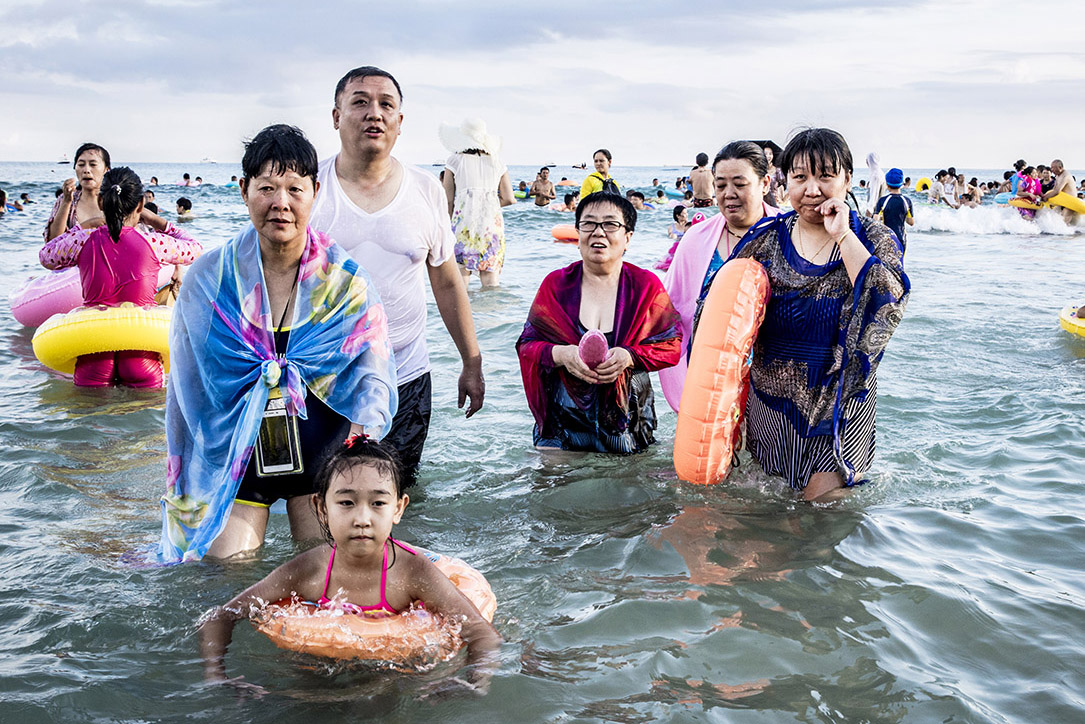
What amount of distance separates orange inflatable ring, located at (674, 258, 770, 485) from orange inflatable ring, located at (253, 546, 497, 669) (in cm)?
180

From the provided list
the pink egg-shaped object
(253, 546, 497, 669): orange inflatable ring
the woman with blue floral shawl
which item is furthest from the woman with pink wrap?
(253, 546, 497, 669): orange inflatable ring

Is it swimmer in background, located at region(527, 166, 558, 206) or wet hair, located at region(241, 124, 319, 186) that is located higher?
swimmer in background, located at region(527, 166, 558, 206)

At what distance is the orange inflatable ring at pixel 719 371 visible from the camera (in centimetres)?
447

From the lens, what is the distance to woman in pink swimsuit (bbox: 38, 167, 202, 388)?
7012 millimetres

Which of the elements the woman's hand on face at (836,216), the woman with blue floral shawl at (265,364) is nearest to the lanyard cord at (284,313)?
the woman with blue floral shawl at (265,364)

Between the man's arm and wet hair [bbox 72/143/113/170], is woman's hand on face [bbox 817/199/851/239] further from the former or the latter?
wet hair [bbox 72/143/113/170]

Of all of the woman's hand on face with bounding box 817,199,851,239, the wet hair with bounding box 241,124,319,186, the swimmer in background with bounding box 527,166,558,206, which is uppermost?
the swimmer in background with bounding box 527,166,558,206

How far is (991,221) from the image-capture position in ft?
83.3

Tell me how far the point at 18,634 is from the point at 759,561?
2.94 m

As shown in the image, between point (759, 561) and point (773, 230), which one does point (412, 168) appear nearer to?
point (773, 230)

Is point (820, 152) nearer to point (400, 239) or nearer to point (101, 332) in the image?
point (400, 239)

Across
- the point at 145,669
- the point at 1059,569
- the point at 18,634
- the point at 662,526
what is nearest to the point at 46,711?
the point at 145,669

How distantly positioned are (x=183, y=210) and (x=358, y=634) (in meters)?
23.2

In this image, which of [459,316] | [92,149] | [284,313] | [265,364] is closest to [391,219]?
[459,316]
